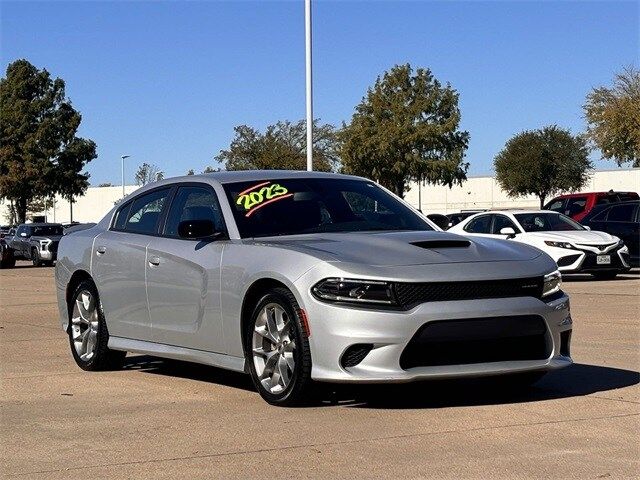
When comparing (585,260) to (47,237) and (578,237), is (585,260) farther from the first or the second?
(47,237)

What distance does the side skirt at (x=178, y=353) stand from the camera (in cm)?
779

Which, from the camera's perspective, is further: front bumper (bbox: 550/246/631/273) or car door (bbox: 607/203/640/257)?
car door (bbox: 607/203/640/257)

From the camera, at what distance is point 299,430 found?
21.6 feet

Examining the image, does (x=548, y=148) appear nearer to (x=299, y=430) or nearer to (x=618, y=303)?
(x=618, y=303)

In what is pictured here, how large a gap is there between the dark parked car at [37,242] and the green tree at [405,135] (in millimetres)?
24871

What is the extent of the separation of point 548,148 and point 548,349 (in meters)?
77.6

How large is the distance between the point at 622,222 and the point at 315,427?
730 inches

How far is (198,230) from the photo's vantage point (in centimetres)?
808

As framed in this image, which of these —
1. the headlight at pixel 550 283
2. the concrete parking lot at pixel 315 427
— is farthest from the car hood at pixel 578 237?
the headlight at pixel 550 283

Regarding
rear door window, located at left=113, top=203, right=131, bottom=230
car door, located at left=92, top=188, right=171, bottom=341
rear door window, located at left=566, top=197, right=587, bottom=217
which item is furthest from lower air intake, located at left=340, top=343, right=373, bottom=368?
rear door window, located at left=566, top=197, right=587, bottom=217

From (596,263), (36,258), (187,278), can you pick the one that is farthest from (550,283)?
(36,258)

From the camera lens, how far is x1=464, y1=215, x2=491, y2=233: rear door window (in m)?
23.2

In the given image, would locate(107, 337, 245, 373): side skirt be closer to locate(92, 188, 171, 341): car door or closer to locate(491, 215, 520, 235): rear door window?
locate(92, 188, 171, 341): car door

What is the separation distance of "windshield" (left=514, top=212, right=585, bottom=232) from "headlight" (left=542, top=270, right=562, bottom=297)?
14891 mm
